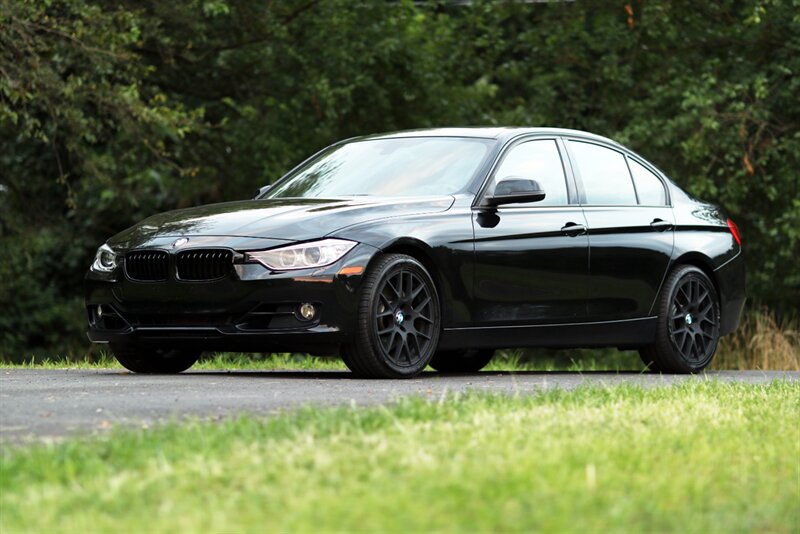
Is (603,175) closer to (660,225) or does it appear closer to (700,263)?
(660,225)

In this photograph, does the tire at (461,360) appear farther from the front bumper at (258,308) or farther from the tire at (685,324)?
the front bumper at (258,308)

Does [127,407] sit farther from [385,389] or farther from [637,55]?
[637,55]

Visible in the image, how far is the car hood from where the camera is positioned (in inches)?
344

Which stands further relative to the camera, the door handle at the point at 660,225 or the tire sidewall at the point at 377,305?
the door handle at the point at 660,225

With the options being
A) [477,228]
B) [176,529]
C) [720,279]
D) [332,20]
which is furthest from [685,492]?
[332,20]

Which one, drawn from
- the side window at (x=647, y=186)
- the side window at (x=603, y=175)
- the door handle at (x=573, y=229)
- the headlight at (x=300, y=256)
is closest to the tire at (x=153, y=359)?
the headlight at (x=300, y=256)

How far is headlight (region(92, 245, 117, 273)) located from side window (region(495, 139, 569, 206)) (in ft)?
8.46

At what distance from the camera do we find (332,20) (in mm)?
21625

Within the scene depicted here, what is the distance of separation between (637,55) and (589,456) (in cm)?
1825

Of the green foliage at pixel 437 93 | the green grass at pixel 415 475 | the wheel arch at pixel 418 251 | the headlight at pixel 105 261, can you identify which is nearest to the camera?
the green grass at pixel 415 475

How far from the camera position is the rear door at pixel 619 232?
10461 millimetres

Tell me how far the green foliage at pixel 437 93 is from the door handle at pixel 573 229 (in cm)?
871

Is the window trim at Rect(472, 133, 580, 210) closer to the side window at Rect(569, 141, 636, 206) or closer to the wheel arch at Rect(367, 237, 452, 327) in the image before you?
the side window at Rect(569, 141, 636, 206)

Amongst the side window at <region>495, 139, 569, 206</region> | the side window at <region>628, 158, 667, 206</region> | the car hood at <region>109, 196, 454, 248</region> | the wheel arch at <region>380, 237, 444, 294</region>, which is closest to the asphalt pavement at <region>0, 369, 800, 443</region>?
the wheel arch at <region>380, 237, 444, 294</region>
